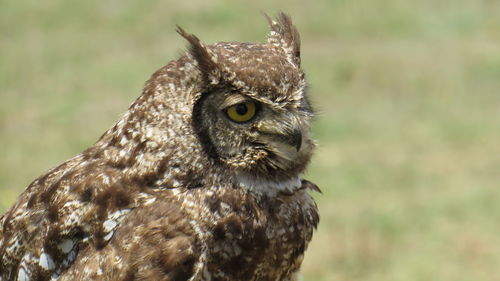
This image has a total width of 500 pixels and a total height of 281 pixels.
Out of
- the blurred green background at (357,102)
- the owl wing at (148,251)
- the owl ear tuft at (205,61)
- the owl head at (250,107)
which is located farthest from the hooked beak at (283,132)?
the blurred green background at (357,102)

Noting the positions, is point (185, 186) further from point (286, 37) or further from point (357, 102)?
point (357, 102)

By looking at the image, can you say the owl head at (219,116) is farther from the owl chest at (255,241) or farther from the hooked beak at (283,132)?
the owl chest at (255,241)

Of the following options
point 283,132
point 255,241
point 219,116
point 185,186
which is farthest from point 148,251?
point 283,132

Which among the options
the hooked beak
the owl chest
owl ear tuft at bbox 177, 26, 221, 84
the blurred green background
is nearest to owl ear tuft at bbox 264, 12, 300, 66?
the hooked beak

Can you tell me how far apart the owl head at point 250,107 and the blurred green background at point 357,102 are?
2.51m

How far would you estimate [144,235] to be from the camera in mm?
3553

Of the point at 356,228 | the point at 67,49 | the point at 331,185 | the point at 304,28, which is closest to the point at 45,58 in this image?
the point at 67,49

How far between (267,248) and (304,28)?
1281cm

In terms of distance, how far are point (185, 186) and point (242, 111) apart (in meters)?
0.37

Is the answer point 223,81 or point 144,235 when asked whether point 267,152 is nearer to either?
point 223,81

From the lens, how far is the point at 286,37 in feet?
12.9

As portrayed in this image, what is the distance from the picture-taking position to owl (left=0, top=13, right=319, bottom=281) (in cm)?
354

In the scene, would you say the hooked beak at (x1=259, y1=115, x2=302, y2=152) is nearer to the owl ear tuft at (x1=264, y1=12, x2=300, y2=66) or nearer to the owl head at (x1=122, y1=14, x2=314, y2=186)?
the owl head at (x1=122, y1=14, x2=314, y2=186)

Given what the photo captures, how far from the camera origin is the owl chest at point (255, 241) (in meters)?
3.60
